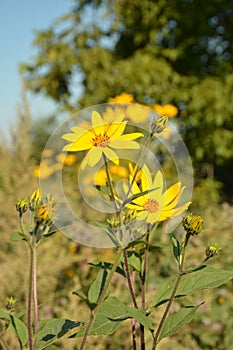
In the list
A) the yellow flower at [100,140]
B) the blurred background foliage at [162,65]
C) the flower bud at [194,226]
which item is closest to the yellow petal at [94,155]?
the yellow flower at [100,140]

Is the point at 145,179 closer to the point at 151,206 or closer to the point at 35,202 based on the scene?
the point at 151,206

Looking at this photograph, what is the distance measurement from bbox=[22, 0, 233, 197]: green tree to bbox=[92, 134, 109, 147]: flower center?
12.2 ft

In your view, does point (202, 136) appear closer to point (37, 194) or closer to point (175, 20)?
point (175, 20)

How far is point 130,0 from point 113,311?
169 inches

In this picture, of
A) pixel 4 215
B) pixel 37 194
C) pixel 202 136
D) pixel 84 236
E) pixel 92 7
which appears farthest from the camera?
pixel 92 7

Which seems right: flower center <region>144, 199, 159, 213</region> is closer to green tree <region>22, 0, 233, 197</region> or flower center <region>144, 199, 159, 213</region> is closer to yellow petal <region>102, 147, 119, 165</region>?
yellow petal <region>102, 147, 119, 165</region>

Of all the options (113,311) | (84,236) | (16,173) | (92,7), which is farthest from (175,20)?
(113,311)

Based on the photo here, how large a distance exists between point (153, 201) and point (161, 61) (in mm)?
3936

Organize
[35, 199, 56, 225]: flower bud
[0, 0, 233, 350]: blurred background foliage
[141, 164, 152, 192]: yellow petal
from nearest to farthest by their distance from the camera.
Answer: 1. [35, 199, 56, 225]: flower bud
2. [141, 164, 152, 192]: yellow petal
3. [0, 0, 233, 350]: blurred background foliage

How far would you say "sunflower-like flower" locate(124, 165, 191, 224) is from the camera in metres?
0.51

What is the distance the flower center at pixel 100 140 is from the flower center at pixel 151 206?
0.08 meters

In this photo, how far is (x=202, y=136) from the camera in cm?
434

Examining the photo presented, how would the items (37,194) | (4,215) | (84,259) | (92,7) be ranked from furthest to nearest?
(92,7) < (4,215) < (84,259) < (37,194)

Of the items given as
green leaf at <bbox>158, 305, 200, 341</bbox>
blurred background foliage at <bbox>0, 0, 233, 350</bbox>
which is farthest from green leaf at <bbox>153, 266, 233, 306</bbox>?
blurred background foliage at <bbox>0, 0, 233, 350</bbox>
